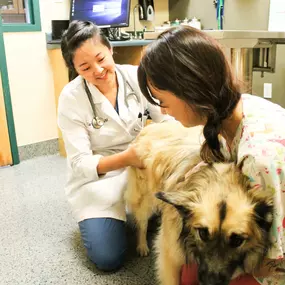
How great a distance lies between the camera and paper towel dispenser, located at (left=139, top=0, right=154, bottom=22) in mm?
3531

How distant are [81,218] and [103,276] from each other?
0.32m

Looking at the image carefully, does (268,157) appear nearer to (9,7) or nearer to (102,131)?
(102,131)

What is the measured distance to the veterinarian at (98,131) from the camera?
1648mm

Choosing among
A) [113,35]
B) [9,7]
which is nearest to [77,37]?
[113,35]

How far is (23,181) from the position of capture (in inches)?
108

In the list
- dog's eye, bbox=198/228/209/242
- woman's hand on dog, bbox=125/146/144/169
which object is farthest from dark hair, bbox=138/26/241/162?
woman's hand on dog, bbox=125/146/144/169

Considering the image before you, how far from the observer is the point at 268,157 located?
3.10ft

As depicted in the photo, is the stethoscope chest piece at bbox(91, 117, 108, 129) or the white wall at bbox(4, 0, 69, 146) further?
the white wall at bbox(4, 0, 69, 146)

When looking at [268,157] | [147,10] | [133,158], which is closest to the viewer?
[268,157]

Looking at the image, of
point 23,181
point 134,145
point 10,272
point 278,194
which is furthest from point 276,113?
point 23,181

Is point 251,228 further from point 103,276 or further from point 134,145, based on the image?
point 103,276

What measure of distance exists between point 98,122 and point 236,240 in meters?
0.99

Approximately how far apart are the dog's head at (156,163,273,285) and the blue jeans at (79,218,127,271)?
0.67 m

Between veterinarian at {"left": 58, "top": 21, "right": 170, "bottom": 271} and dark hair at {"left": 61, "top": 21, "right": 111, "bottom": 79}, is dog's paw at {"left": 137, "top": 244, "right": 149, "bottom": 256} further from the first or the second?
dark hair at {"left": 61, "top": 21, "right": 111, "bottom": 79}
